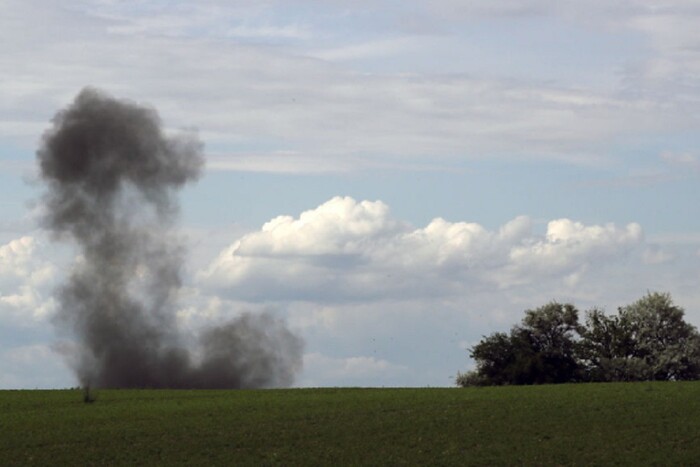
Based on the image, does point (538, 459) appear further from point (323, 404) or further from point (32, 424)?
point (32, 424)

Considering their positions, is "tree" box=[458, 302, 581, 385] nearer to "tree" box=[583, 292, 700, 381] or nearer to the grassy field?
"tree" box=[583, 292, 700, 381]

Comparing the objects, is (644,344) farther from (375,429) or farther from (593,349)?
(375,429)

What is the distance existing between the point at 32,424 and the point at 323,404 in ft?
60.4

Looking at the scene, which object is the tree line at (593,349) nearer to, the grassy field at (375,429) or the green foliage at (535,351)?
the green foliage at (535,351)

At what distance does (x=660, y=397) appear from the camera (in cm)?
7062

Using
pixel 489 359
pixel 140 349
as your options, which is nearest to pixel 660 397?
pixel 489 359

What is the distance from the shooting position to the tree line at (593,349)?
107 metres

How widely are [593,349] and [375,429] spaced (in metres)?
58.4

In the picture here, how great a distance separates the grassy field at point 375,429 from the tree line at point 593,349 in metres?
28.0

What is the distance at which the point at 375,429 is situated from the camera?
60.3m

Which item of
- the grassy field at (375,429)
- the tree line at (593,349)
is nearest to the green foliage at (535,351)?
the tree line at (593,349)

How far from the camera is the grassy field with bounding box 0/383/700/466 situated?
176ft

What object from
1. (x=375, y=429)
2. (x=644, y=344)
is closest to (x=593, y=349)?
(x=644, y=344)

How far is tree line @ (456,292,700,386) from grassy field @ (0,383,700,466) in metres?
28.0
